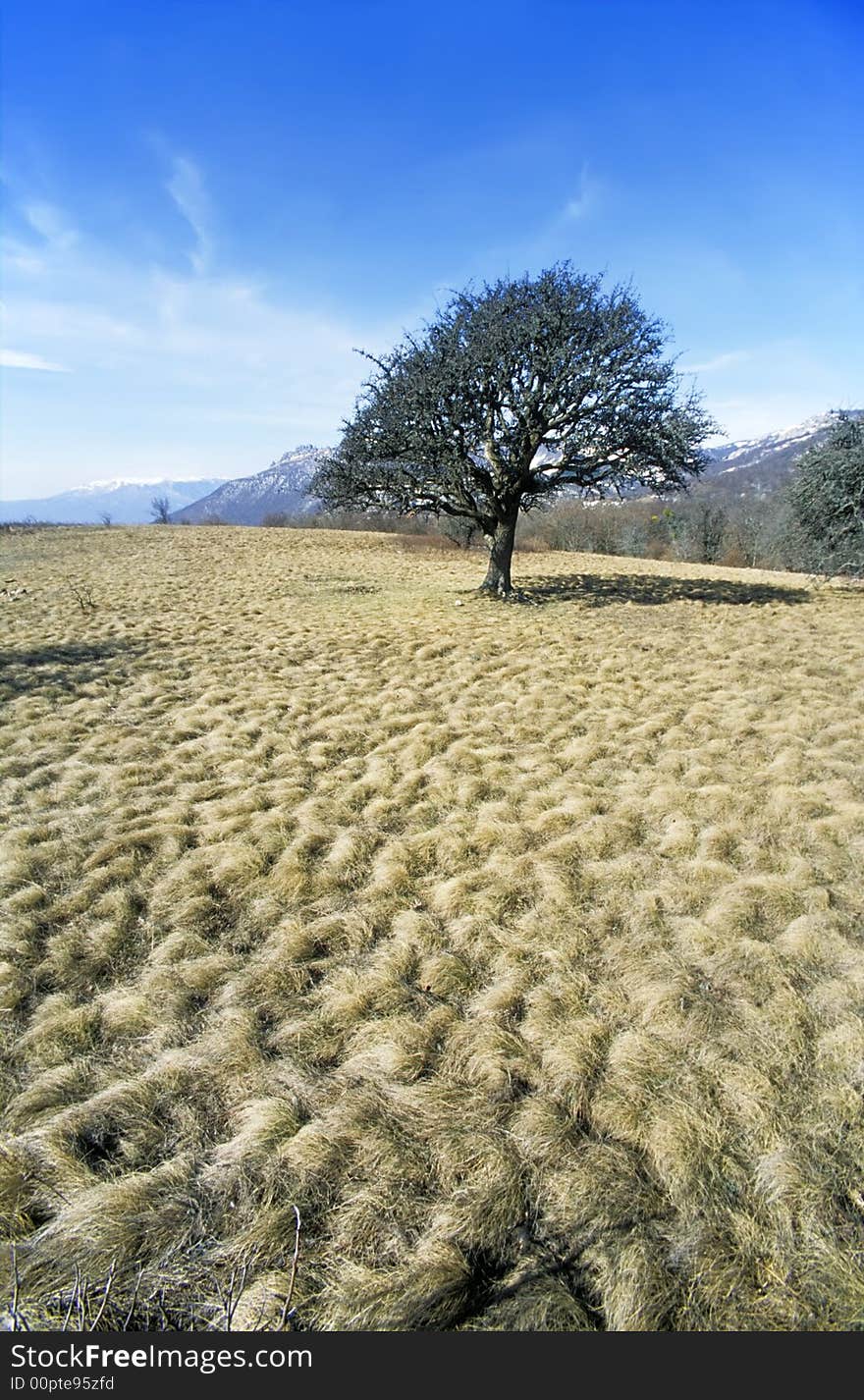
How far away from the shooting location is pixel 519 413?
48.0 feet

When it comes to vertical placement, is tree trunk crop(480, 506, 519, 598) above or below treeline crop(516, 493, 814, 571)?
below

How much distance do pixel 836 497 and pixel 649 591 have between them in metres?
6.79

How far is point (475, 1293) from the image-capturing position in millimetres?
2152

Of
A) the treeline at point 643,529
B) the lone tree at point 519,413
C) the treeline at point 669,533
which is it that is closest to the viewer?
the lone tree at point 519,413

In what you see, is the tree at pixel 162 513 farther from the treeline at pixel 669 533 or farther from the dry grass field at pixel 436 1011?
the dry grass field at pixel 436 1011

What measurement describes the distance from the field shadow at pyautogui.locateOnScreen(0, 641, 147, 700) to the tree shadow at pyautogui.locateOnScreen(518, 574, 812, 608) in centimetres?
1079

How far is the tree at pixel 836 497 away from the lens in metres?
17.7

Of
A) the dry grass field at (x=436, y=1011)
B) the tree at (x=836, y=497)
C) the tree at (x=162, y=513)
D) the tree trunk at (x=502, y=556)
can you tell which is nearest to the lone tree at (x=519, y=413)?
the tree trunk at (x=502, y=556)

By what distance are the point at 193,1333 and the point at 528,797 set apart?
14.7 feet

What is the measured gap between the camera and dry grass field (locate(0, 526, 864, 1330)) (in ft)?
7.34

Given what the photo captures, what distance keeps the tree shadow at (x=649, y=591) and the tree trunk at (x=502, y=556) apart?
2.52 ft

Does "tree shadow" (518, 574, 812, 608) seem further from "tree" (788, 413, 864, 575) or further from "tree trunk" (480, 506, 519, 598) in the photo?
"tree" (788, 413, 864, 575)

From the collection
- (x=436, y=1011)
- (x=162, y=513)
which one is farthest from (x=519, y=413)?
(x=162, y=513)

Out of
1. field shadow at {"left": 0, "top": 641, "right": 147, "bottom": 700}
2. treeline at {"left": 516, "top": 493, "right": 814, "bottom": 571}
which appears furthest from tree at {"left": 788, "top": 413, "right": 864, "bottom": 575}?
treeline at {"left": 516, "top": 493, "right": 814, "bottom": 571}
